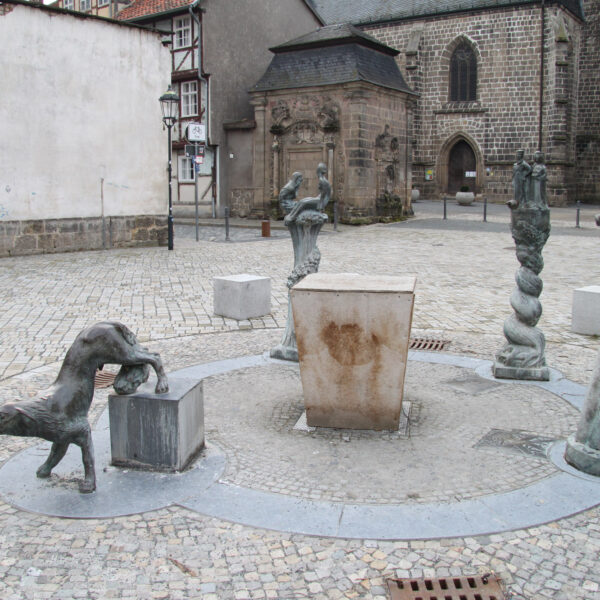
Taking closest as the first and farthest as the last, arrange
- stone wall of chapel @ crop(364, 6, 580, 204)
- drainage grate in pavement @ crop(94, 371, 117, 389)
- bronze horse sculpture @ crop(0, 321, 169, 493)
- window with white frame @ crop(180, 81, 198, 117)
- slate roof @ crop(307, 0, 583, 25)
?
bronze horse sculpture @ crop(0, 321, 169, 493) < drainage grate in pavement @ crop(94, 371, 117, 389) < window with white frame @ crop(180, 81, 198, 117) < stone wall of chapel @ crop(364, 6, 580, 204) < slate roof @ crop(307, 0, 583, 25)

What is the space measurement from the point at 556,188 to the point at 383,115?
43.8ft

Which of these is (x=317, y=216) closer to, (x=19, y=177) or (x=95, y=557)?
(x=95, y=557)

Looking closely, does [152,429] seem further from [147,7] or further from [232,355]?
[147,7]

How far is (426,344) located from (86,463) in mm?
4678

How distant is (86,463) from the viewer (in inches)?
161

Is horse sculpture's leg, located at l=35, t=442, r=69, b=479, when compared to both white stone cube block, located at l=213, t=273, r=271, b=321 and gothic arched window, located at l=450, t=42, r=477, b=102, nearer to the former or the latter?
white stone cube block, located at l=213, t=273, r=271, b=321

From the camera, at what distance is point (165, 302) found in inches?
406

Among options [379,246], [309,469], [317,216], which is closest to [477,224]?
[379,246]

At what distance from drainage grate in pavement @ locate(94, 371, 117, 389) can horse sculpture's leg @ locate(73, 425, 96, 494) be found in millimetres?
2178

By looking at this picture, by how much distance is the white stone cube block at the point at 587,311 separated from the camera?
336 inches

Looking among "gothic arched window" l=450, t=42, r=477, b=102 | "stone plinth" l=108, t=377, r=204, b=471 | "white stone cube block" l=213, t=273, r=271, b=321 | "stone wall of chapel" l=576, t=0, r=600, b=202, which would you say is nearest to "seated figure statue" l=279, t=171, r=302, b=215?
"white stone cube block" l=213, t=273, r=271, b=321

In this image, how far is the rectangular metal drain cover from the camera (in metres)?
3.16

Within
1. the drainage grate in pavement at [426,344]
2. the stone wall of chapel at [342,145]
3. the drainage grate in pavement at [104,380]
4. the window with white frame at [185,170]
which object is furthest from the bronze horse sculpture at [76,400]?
the window with white frame at [185,170]

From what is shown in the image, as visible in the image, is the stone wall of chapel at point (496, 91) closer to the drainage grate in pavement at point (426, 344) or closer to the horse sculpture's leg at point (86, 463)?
the drainage grate in pavement at point (426, 344)
